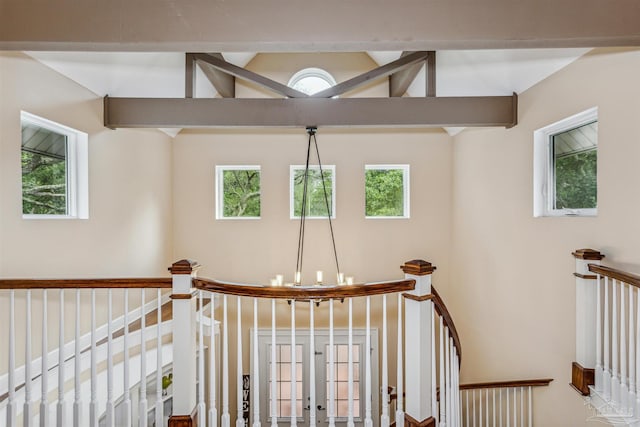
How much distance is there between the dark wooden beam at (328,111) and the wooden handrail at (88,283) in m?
1.96

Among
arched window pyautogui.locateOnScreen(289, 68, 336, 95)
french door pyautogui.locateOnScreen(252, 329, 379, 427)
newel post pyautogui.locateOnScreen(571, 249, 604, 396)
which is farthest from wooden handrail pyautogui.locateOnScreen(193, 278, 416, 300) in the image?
arched window pyautogui.locateOnScreen(289, 68, 336, 95)

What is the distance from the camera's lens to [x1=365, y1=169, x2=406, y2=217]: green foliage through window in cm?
514

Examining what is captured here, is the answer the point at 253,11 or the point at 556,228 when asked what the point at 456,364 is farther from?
the point at 253,11

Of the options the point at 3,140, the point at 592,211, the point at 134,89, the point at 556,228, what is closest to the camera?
the point at 3,140

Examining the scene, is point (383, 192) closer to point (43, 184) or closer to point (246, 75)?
point (246, 75)

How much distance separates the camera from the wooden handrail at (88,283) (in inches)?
74.0

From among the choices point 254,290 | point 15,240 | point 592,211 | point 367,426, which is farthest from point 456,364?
point 15,240

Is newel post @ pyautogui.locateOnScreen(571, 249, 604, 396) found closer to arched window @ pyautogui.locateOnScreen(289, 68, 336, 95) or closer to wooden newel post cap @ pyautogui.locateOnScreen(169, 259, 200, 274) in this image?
wooden newel post cap @ pyautogui.locateOnScreen(169, 259, 200, 274)

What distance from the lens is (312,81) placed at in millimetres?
4859

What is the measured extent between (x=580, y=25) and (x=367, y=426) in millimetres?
2296

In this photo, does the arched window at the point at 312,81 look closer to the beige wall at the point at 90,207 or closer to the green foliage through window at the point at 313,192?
the green foliage through window at the point at 313,192

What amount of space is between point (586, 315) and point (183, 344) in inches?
107

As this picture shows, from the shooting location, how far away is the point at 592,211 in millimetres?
2615

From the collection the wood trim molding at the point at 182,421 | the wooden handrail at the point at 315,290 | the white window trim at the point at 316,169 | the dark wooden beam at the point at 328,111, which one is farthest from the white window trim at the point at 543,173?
the wood trim molding at the point at 182,421
